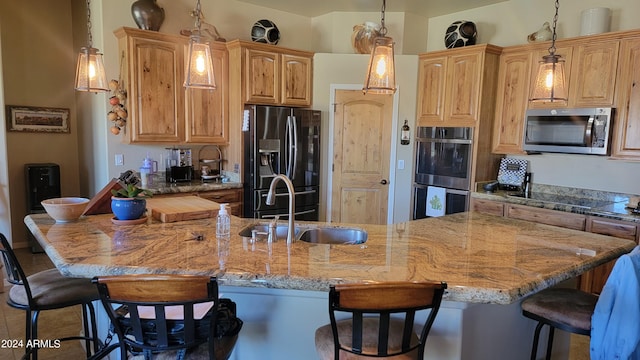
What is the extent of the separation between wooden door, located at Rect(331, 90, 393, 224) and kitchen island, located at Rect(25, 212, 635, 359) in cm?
264

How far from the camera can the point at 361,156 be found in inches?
200

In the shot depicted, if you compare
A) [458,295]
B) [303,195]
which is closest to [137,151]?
[303,195]

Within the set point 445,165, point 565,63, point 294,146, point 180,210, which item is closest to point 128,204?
point 180,210

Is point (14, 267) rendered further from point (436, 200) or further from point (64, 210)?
point (436, 200)

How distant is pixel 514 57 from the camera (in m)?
4.34

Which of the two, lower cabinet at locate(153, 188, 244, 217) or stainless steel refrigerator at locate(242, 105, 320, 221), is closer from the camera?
lower cabinet at locate(153, 188, 244, 217)

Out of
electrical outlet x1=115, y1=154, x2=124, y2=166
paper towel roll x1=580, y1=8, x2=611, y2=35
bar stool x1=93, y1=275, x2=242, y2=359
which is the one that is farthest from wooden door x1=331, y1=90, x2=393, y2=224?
bar stool x1=93, y1=275, x2=242, y2=359

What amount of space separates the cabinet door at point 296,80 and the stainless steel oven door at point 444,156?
1398mm

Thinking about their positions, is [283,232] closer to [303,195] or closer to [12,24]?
[303,195]

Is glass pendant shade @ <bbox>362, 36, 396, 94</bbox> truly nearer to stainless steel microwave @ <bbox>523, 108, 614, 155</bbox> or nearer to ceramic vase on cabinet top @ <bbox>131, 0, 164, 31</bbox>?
stainless steel microwave @ <bbox>523, 108, 614, 155</bbox>

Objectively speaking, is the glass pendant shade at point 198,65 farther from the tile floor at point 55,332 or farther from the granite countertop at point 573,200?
the granite countertop at point 573,200

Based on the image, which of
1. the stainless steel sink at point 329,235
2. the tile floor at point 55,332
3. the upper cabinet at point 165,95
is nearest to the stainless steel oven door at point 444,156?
the tile floor at point 55,332

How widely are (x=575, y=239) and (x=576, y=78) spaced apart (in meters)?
2.24

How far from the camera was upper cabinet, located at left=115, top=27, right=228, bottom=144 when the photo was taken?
4.11 metres
